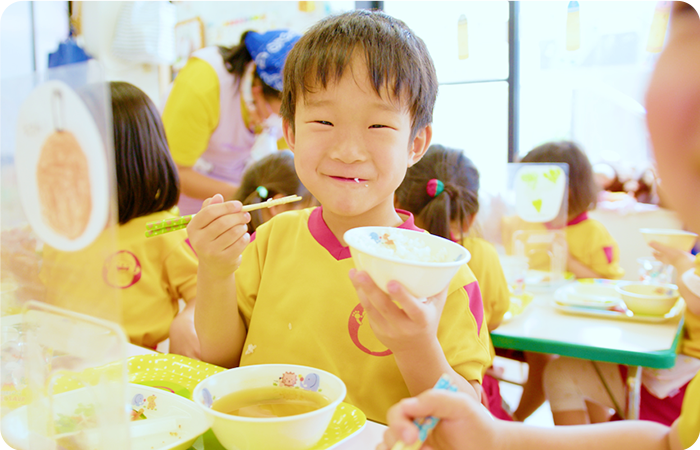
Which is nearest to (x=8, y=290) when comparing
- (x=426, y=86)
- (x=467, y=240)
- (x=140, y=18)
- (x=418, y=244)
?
(x=418, y=244)

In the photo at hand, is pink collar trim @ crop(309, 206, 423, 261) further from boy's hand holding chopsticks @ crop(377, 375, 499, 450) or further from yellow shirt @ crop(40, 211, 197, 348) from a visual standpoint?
boy's hand holding chopsticks @ crop(377, 375, 499, 450)

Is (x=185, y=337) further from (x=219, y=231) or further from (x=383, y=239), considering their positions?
(x=383, y=239)

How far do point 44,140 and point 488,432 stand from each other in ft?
1.91

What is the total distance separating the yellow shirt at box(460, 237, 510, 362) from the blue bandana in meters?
0.98

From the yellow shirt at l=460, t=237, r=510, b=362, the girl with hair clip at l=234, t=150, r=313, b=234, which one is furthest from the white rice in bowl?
the girl with hair clip at l=234, t=150, r=313, b=234

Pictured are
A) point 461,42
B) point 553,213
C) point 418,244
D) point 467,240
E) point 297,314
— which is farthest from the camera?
point 461,42

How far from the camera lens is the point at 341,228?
3.62ft

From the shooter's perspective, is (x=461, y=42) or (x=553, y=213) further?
(x=461, y=42)

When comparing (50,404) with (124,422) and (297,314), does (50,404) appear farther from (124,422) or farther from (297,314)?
(297,314)

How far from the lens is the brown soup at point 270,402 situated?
72 centimetres

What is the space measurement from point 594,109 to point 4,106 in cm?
435

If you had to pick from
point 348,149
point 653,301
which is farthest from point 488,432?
point 653,301

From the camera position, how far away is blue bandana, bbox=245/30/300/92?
1.93 metres

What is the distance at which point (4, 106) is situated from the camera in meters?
0.46
